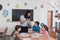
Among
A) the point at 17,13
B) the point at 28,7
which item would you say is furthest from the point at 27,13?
the point at 17,13

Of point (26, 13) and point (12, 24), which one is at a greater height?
point (26, 13)

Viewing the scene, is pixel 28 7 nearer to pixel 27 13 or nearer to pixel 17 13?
pixel 27 13

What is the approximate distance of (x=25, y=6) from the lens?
5.81 m

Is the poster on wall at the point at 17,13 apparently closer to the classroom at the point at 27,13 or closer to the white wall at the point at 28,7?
the classroom at the point at 27,13

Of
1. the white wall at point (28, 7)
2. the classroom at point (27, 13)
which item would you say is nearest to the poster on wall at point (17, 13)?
the classroom at point (27, 13)

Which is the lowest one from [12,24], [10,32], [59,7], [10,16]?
[10,32]

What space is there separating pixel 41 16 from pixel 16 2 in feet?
4.30


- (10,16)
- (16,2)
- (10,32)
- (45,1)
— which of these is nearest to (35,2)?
(45,1)

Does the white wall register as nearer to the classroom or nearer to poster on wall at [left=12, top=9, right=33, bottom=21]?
the classroom

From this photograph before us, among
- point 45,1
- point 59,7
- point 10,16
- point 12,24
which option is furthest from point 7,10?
point 59,7

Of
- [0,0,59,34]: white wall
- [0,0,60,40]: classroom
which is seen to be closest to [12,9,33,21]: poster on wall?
[0,0,60,40]: classroom

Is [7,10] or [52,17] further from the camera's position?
[52,17]

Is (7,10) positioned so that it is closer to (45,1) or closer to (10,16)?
(10,16)

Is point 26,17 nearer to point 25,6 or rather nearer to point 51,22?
point 25,6
